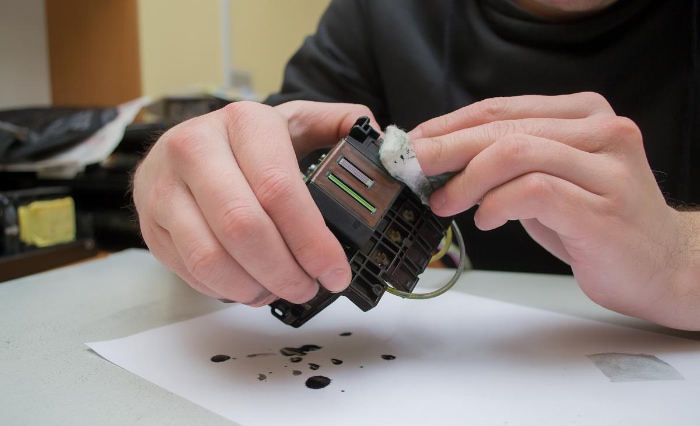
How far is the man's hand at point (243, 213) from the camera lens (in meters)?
0.35

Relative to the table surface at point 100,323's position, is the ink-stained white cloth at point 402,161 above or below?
above

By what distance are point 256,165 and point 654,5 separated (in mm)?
635

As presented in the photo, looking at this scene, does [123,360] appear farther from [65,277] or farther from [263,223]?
[65,277]

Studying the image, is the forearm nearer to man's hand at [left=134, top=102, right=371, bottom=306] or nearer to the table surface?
the table surface

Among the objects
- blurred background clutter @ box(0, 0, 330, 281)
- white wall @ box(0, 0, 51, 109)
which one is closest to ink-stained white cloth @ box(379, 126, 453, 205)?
blurred background clutter @ box(0, 0, 330, 281)

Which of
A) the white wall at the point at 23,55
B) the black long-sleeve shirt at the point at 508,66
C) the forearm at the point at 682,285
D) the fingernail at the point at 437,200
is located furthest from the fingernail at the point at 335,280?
the white wall at the point at 23,55

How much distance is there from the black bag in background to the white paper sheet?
69cm

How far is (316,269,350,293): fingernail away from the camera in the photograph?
36cm

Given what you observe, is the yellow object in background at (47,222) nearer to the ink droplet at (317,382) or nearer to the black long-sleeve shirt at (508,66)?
the black long-sleeve shirt at (508,66)

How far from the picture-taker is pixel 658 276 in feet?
1.40

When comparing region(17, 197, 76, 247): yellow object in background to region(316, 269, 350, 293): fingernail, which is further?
region(17, 197, 76, 247): yellow object in background

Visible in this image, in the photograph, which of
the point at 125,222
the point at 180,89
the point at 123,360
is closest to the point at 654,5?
the point at 123,360

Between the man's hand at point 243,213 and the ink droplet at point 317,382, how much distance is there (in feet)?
0.19

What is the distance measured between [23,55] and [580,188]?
54.5 inches
